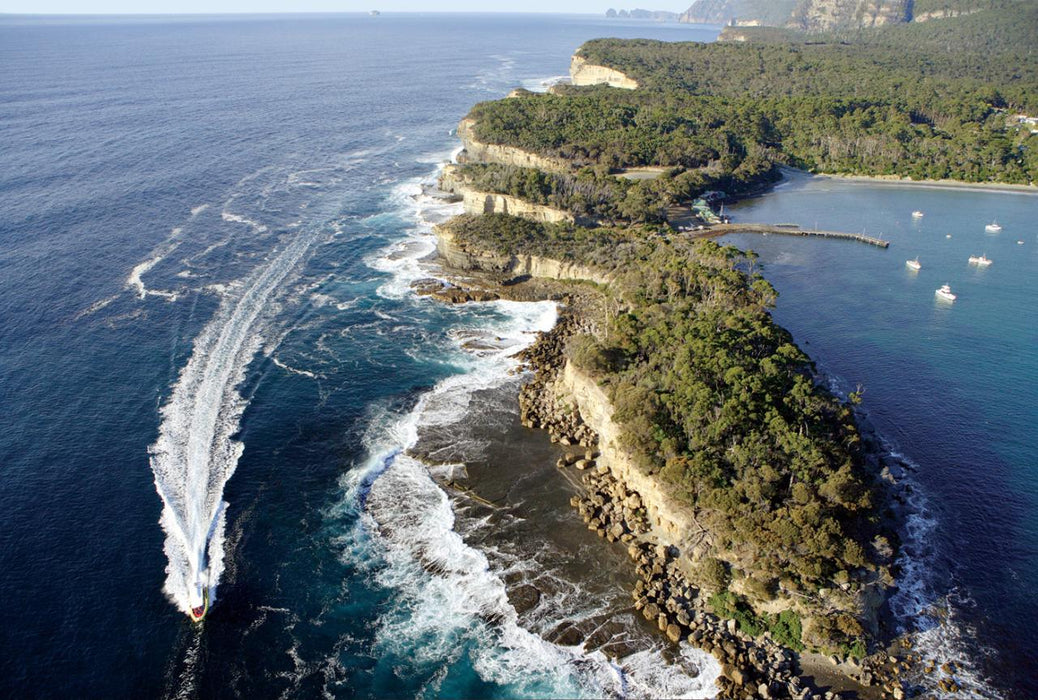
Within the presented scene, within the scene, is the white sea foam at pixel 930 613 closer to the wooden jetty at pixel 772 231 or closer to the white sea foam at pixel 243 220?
the wooden jetty at pixel 772 231

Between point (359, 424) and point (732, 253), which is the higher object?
point (732, 253)

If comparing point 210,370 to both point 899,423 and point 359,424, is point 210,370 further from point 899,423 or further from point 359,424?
point 899,423

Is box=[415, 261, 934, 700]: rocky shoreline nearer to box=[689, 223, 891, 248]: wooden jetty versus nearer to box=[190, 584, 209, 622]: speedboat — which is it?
box=[190, 584, 209, 622]: speedboat

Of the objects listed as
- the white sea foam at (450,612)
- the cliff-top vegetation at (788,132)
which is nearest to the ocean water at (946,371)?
the cliff-top vegetation at (788,132)

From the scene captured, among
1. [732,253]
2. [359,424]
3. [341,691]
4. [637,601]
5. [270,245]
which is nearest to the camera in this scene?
[341,691]

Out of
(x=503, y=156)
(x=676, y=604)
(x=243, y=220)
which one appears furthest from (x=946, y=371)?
(x=243, y=220)

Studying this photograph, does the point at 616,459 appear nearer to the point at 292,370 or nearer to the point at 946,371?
the point at 292,370

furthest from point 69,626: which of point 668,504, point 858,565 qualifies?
→ point 858,565
